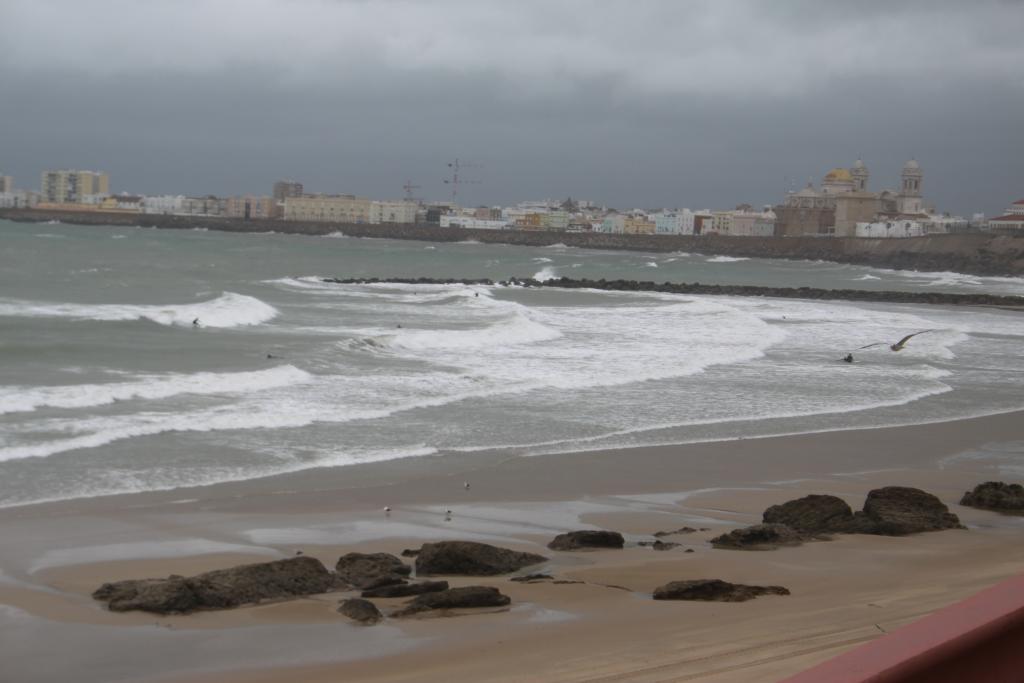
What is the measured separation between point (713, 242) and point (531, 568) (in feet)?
455

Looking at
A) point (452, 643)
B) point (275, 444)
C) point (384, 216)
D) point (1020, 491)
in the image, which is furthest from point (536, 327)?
point (384, 216)

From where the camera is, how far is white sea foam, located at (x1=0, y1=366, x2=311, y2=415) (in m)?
14.2

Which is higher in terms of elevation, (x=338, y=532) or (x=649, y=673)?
(x=649, y=673)

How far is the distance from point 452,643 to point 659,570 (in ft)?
6.98

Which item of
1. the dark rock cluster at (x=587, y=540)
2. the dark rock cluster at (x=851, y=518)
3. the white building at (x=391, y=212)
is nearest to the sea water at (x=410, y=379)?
the dark rock cluster at (x=587, y=540)

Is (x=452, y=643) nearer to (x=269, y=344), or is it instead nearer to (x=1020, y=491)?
(x=1020, y=491)

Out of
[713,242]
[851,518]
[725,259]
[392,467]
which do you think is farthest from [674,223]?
[851,518]

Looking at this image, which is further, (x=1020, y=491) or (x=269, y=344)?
(x=269, y=344)

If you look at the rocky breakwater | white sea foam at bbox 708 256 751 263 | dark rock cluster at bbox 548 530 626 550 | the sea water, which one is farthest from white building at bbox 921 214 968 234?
dark rock cluster at bbox 548 530 626 550

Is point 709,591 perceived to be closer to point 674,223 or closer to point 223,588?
point 223,588

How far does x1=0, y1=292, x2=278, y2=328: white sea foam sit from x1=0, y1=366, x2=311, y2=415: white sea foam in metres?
9.77

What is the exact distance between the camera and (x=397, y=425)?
13.8 meters

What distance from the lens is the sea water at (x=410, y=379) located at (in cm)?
1206

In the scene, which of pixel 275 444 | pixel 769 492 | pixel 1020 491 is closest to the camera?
pixel 1020 491
